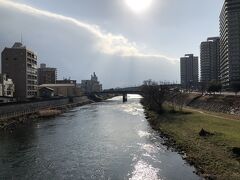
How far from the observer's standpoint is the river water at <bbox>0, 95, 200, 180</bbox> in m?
27.5

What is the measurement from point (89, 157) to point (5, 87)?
3241 inches

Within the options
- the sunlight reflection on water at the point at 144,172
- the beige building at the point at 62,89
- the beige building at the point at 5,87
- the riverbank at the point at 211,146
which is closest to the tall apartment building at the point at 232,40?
the beige building at the point at 62,89

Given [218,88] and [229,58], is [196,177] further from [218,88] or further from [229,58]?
[229,58]

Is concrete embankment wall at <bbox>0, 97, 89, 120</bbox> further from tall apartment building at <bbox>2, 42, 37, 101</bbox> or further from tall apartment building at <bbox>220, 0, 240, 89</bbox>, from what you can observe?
tall apartment building at <bbox>220, 0, 240, 89</bbox>

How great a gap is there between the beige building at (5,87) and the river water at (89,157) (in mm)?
59166

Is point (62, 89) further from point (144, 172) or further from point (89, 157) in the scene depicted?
point (144, 172)

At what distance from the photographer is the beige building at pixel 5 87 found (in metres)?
106

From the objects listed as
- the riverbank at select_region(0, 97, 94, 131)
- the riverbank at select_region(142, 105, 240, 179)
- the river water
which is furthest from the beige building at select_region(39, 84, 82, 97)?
the riverbank at select_region(142, 105, 240, 179)

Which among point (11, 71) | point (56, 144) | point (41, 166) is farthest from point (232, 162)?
point (11, 71)

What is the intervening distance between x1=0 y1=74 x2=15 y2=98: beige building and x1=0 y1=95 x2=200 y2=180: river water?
194 feet

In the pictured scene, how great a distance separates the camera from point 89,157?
33.8 metres

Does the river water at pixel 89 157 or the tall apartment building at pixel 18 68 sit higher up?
the tall apartment building at pixel 18 68

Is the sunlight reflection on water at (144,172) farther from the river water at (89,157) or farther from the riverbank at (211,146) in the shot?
the riverbank at (211,146)

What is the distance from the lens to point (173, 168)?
1139 inches
